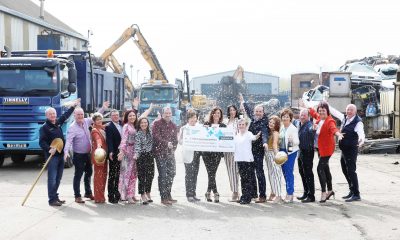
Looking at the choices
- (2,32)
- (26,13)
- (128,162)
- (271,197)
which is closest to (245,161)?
(271,197)

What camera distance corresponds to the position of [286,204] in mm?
10211

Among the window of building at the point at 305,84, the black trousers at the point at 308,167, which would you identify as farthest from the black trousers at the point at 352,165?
the window of building at the point at 305,84

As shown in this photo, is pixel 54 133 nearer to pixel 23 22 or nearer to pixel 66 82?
pixel 66 82

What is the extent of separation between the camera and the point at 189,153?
1038 centimetres

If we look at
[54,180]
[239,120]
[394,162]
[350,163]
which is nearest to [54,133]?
[54,180]

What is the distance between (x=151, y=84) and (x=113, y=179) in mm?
18905

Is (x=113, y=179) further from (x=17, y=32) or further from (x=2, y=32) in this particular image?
(x=17, y=32)

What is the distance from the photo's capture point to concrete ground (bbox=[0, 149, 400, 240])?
7867 mm

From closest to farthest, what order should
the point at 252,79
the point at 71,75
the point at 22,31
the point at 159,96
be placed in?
the point at 71,75, the point at 159,96, the point at 22,31, the point at 252,79

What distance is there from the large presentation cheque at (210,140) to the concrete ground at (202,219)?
1.00 m

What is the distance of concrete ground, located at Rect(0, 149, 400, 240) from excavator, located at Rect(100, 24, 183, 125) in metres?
16.8

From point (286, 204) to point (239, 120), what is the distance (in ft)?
5.68

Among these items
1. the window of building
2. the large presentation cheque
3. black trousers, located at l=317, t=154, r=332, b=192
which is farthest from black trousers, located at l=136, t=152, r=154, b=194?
the window of building

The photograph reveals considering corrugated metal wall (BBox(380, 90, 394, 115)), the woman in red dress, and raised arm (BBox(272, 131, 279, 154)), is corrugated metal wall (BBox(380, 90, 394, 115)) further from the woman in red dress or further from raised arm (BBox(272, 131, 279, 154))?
the woman in red dress
